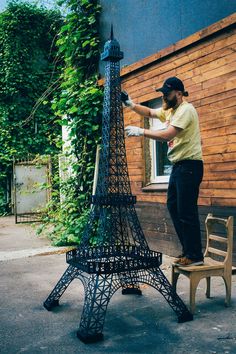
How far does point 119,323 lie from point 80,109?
5.57 meters

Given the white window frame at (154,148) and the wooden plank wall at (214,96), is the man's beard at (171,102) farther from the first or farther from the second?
the white window frame at (154,148)

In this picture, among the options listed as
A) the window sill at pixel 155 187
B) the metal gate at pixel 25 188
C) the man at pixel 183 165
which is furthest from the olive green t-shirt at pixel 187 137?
the metal gate at pixel 25 188

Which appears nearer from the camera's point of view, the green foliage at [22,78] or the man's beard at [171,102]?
the man's beard at [171,102]

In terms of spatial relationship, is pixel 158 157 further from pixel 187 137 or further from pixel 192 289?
pixel 192 289

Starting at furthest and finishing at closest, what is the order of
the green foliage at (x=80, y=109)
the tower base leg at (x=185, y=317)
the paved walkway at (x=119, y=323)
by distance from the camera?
the green foliage at (x=80, y=109), the tower base leg at (x=185, y=317), the paved walkway at (x=119, y=323)

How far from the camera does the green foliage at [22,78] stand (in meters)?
14.6

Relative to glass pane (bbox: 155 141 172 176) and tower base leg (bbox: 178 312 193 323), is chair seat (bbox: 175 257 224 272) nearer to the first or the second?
tower base leg (bbox: 178 312 193 323)

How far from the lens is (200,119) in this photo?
Answer: 588cm

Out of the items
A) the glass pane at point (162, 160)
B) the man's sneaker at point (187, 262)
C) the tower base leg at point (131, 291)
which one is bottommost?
the tower base leg at point (131, 291)

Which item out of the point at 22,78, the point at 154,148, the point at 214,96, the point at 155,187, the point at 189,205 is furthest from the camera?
the point at 22,78

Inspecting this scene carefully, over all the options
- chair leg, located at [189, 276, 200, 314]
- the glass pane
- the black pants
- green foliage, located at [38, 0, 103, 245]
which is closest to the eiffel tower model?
chair leg, located at [189, 276, 200, 314]

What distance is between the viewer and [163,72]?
6641 millimetres

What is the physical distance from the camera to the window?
7050mm

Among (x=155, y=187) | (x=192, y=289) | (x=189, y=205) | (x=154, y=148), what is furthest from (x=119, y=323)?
(x=154, y=148)
